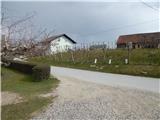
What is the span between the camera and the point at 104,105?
9883 millimetres

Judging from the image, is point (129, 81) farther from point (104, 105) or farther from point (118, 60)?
point (118, 60)

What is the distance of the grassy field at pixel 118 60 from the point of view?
20.7 metres

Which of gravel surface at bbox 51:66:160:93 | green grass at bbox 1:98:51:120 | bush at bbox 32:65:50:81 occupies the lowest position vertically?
green grass at bbox 1:98:51:120

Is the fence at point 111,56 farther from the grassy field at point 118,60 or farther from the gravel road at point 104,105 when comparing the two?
the gravel road at point 104,105

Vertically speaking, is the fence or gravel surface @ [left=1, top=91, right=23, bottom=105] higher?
the fence

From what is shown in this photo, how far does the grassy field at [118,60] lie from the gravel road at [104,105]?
7.14 ft

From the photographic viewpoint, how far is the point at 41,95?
487 inches

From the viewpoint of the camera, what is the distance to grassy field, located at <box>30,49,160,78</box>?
20737mm

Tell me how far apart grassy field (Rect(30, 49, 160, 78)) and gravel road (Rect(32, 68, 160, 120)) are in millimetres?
2176

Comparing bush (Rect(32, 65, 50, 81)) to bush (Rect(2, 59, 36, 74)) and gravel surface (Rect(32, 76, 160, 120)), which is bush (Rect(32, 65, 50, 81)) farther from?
gravel surface (Rect(32, 76, 160, 120))

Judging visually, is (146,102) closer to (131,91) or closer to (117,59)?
(131,91)

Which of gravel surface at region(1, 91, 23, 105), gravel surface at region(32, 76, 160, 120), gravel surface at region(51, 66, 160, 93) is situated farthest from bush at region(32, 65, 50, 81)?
gravel surface at region(32, 76, 160, 120)

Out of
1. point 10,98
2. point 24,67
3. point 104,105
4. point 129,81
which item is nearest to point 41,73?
point 129,81

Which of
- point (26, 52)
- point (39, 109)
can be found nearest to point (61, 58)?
point (39, 109)
